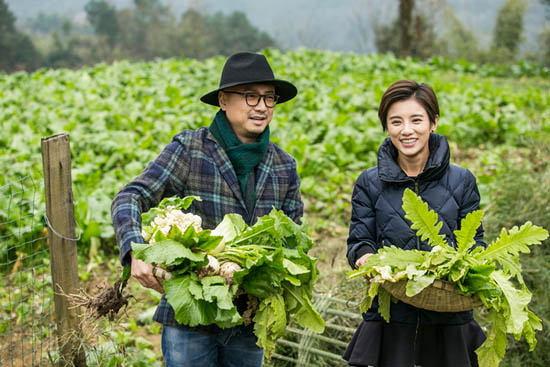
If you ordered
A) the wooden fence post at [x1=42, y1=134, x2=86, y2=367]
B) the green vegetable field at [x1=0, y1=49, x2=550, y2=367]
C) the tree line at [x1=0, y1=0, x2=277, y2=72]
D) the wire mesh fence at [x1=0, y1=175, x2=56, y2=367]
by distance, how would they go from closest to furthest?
the wooden fence post at [x1=42, y1=134, x2=86, y2=367], the wire mesh fence at [x1=0, y1=175, x2=56, y2=367], the green vegetable field at [x1=0, y1=49, x2=550, y2=367], the tree line at [x1=0, y1=0, x2=277, y2=72]

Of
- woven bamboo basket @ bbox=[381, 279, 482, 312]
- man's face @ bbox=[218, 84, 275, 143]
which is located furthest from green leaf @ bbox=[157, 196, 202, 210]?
woven bamboo basket @ bbox=[381, 279, 482, 312]

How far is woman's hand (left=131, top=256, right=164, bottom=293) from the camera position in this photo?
2.20 m

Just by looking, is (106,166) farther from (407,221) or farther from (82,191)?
(407,221)

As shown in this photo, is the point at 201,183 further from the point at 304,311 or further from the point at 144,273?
the point at 304,311

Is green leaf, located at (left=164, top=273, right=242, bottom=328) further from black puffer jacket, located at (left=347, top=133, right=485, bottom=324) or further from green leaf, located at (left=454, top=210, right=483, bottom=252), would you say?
green leaf, located at (left=454, top=210, right=483, bottom=252)

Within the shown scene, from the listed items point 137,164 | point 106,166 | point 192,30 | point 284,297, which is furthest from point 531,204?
point 192,30

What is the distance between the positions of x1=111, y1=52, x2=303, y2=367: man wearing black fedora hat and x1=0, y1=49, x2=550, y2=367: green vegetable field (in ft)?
2.42

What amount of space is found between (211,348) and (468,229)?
1.29 metres

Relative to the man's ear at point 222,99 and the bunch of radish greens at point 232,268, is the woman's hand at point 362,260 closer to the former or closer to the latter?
the bunch of radish greens at point 232,268

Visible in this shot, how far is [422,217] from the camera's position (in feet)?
7.56

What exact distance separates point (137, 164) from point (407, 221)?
543cm

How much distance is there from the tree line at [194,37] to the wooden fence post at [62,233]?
25975 mm

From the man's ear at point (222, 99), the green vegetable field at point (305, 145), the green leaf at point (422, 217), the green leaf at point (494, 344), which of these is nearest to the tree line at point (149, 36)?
the green vegetable field at point (305, 145)

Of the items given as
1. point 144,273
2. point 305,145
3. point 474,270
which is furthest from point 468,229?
point 305,145
